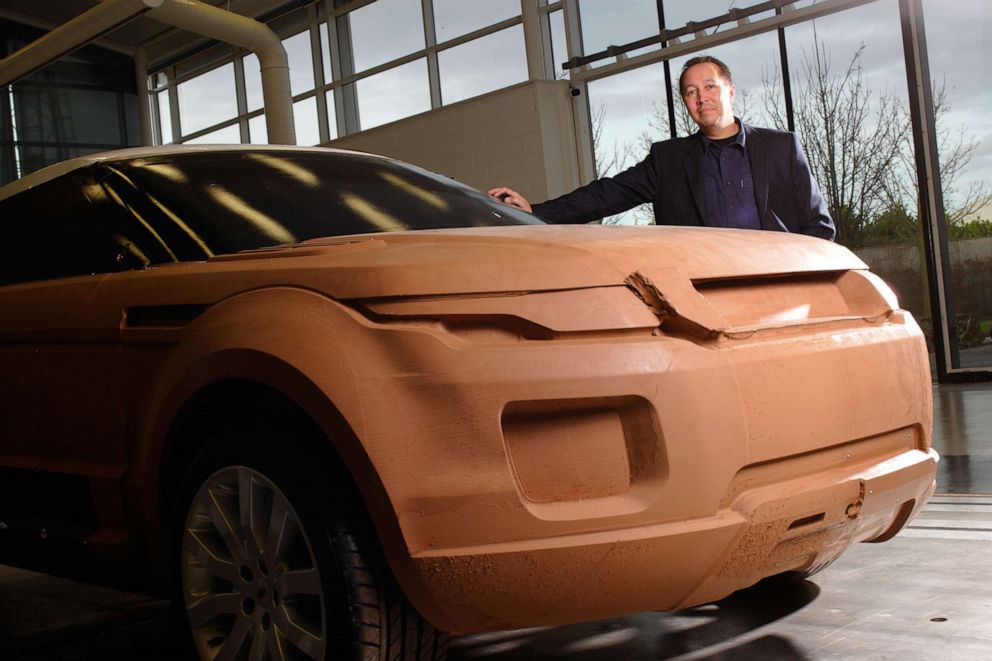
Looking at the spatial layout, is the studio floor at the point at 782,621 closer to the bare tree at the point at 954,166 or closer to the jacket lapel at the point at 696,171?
the jacket lapel at the point at 696,171

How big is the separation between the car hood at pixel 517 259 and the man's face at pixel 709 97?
1.42 meters

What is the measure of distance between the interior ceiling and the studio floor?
47.1ft

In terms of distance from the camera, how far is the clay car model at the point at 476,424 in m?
1.99

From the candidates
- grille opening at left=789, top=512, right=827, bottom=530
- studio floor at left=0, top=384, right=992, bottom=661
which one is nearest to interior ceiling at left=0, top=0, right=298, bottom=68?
studio floor at left=0, top=384, right=992, bottom=661

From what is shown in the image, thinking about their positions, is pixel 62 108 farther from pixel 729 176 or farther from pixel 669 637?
pixel 669 637

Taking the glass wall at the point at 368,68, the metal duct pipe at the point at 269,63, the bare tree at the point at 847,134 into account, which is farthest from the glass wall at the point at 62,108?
the bare tree at the point at 847,134

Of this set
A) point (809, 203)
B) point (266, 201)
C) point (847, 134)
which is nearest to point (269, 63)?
point (847, 134)

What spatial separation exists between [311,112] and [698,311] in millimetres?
15902

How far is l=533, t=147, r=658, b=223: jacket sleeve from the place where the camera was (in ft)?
13.1

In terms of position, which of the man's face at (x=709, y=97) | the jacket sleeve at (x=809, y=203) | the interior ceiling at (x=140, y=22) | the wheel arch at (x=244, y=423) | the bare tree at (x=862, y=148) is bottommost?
the wheel arch at (x=244, y=423)

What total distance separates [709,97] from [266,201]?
169 centimetres

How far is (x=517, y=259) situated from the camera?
6.90ft

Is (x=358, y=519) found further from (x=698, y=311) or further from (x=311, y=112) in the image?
(x=311, y=112)

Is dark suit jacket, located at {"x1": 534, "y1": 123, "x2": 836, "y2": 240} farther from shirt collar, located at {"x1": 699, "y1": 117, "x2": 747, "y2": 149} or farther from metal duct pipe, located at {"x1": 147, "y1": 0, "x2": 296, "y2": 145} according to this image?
metal duct pipe, located at {"x1": 147, "y1": 0, "x2": 296, "y2": 145}
